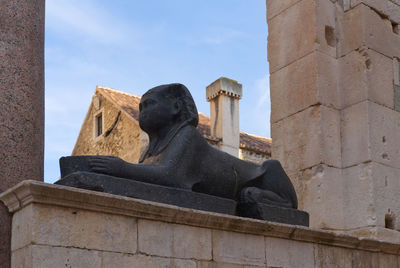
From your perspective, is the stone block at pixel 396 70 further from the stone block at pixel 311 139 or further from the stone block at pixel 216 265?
the stone block at pixel 216 265

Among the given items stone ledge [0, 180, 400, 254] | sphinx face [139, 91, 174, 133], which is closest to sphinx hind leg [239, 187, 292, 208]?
stone ledge [0, 180, 400, 254]

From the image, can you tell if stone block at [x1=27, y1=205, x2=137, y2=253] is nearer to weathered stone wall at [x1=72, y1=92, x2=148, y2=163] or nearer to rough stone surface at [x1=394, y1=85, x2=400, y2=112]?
rough stone surface at [x1=394, y1=85, x2=400, y2=112]

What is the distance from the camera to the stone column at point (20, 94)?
391 centimetres

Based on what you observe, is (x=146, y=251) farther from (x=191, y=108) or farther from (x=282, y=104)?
(x=282, y=104)

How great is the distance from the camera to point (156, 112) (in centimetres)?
440

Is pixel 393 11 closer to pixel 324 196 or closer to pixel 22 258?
pixel 324 196

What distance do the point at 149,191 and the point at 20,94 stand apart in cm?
110

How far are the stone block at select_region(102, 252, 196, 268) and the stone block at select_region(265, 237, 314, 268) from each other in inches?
27.5

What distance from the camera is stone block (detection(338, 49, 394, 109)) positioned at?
665 centimetres

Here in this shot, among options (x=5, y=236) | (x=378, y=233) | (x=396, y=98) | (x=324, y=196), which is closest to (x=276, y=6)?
(x=396, y=98)

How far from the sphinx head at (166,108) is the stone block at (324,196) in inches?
94.5

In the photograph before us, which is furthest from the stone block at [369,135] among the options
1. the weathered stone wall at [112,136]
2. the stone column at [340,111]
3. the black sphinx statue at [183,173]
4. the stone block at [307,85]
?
the weathered stone wall at [112,136]

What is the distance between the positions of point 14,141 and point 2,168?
0.67ft

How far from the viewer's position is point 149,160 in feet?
14.3
